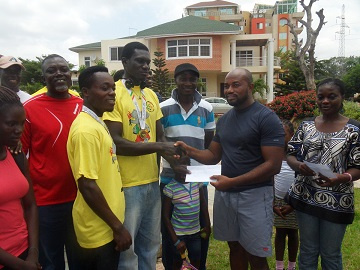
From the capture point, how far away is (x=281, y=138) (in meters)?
3.12

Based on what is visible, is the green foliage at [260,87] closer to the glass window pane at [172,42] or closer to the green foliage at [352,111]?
the glass window pane at [172,42]

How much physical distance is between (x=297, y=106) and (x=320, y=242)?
12441 millimetres

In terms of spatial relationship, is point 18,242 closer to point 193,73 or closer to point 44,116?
point 44,116

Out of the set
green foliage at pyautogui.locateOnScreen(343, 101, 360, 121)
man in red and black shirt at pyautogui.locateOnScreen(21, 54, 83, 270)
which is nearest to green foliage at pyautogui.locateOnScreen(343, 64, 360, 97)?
green foliage at pyautogui.locateOnScreen(343, 101, 360, 121)

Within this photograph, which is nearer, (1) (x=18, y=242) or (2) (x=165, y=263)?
(1) (x=18, y=242)

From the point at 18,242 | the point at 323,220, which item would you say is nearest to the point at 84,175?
the point at 18,242

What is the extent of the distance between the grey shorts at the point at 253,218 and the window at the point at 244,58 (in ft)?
108

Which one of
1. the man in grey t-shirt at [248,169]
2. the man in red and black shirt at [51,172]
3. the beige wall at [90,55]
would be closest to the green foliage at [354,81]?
the beige wall at [90,55]

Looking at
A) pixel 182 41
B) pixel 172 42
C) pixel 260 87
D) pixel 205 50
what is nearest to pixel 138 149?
pixel 260 87

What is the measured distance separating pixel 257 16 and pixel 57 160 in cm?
7280

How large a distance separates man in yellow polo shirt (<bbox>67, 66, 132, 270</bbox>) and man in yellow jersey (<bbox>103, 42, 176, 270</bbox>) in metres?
0.35

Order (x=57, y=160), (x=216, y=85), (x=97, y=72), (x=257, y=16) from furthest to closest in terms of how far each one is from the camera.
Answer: (x=257, y=16), (x=216, y=85), (x=57, y=160), (x=97, y=72)

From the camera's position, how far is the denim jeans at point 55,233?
3115mm

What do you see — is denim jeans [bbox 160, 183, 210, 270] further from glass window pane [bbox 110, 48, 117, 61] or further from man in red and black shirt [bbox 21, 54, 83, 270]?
glass window pane [bbox 110, 48, 117, 61]
